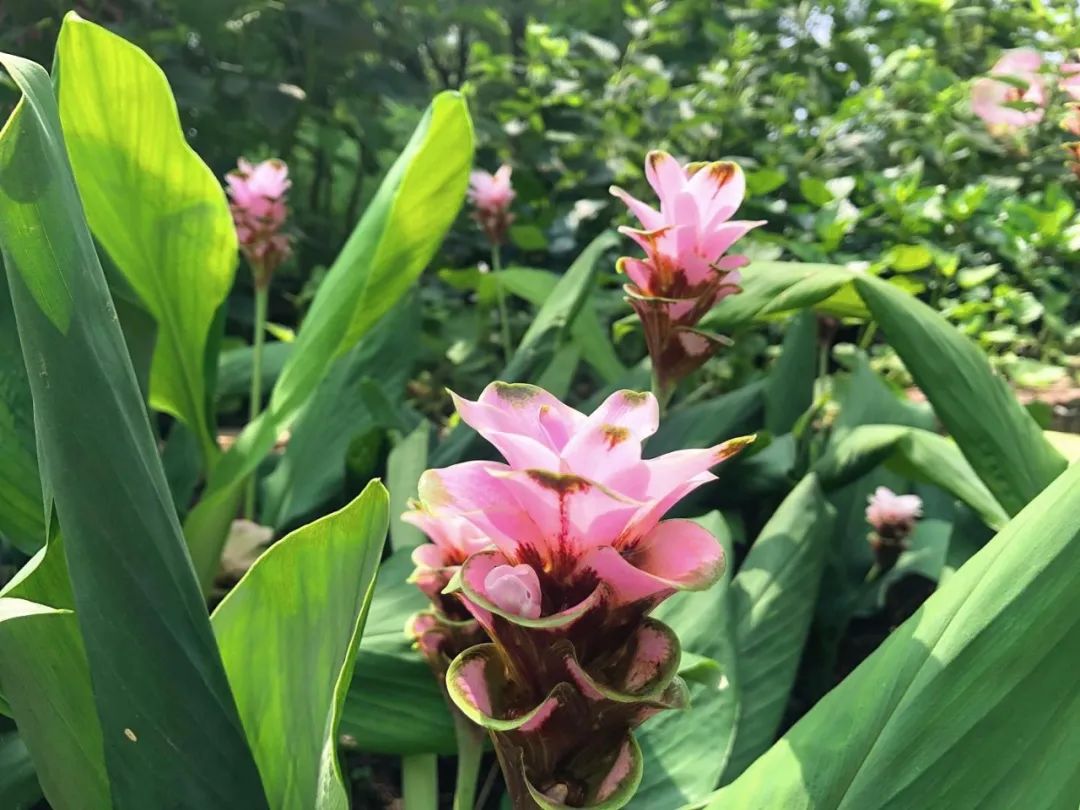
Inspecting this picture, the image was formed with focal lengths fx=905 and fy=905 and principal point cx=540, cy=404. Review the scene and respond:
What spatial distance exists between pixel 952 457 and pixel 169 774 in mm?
668

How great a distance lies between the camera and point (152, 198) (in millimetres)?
776

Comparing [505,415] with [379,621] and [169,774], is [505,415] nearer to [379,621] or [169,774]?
[169,774]

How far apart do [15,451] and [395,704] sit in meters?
0.34

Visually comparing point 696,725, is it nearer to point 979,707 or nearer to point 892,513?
point 979,707

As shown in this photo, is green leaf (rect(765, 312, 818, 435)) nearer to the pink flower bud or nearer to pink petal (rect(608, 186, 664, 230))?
pink petal (rect(608, 186, 664, 230))

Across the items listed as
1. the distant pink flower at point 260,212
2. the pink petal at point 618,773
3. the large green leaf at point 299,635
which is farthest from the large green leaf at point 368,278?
the pink petal at point 618,773

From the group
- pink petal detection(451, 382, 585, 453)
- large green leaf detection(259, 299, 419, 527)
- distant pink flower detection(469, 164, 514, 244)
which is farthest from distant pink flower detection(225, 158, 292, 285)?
pink petal detection(451, 382, 585, 453)

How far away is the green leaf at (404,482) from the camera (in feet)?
2.43

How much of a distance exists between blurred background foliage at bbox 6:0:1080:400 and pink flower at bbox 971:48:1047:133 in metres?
0.03

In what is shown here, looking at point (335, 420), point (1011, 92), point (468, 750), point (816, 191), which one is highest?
point (1011, 92)

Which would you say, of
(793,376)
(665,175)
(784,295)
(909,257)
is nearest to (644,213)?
(665,175)

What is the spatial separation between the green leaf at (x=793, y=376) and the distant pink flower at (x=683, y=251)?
0.46 metres

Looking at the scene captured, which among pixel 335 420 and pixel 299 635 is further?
pixel 335 420

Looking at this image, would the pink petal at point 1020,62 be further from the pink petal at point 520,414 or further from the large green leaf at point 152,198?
the pink petal at point 520,414
